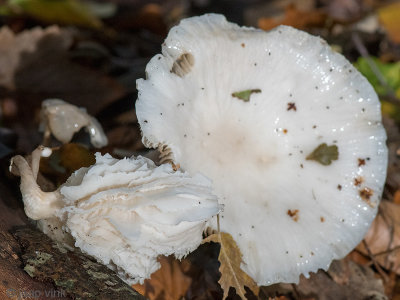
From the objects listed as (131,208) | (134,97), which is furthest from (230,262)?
(134,97)

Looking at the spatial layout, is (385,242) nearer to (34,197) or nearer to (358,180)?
(358,180)

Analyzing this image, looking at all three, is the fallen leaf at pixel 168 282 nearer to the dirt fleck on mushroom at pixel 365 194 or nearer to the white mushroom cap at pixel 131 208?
the white mushroom cap at pixel 131 208

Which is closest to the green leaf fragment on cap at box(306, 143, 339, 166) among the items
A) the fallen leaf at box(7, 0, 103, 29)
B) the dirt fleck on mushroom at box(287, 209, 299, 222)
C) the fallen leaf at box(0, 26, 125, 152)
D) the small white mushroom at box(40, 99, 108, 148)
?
the dirt fleck on mushroom at box(287, 209, 299, 222)

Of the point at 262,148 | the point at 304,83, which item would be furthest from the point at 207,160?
the point at 304,83

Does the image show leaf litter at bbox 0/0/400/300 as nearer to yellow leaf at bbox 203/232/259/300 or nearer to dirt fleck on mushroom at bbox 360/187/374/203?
yellow leaf at bbox 203/232/259/300

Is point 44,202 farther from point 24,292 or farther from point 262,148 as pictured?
point 262,148

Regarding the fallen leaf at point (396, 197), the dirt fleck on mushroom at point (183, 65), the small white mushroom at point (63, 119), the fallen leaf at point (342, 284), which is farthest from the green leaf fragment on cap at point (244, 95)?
the fallen leaf at point (396, 197)

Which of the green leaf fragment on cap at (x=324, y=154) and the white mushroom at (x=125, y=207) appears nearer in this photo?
the white mushroom at (x=125, y=207)
